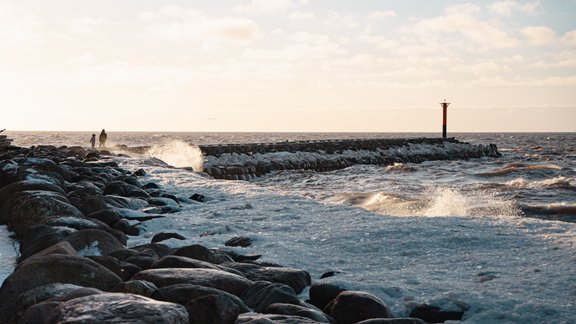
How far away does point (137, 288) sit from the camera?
11.9 ft

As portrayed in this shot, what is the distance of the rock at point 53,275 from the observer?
361 centimetres

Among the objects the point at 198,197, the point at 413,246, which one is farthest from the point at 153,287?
the point at 198,197

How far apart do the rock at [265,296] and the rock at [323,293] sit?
37cm

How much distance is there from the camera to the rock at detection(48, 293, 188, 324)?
2.71m

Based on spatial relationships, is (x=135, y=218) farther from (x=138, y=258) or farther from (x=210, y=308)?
(x=210, y=308)

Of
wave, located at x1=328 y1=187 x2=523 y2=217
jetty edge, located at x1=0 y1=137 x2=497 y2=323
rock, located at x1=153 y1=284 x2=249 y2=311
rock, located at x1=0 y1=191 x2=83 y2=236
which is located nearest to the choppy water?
wave, located at x1=328 y1=187 x2=523 y2=217

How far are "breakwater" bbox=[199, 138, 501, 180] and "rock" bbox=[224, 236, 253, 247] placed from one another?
1328cm

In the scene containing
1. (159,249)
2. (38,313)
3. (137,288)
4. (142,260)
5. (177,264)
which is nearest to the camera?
(38,313)

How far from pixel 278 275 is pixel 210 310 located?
140cm

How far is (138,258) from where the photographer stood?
4.61 metres

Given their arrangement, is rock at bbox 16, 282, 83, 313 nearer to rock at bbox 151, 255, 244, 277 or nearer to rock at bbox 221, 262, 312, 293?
rock at bbox 151, 255, 244, 277

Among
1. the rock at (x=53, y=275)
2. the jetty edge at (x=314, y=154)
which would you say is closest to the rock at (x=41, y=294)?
the rock at (x=53, y=275)

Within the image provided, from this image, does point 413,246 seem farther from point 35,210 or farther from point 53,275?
point 35,210

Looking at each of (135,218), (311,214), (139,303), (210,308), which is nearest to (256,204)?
(311,214)
